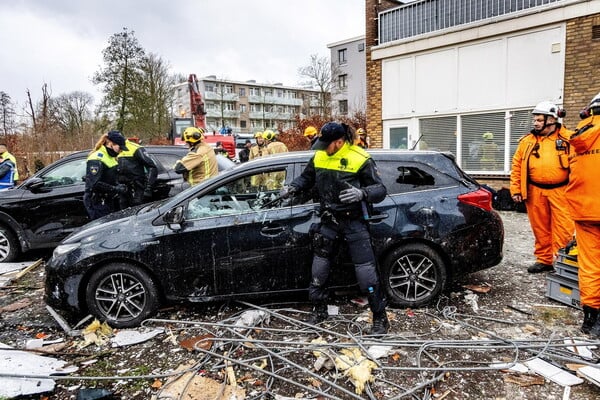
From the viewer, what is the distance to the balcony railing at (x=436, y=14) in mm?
10156

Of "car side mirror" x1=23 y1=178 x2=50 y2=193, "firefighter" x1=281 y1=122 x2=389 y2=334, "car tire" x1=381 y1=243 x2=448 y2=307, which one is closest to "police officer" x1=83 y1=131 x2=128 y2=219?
"car side mirror" x1=23 y1=178 x2=50 y2=193

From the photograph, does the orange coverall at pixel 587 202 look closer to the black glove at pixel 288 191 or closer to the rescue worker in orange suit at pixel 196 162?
the black glove at pixel 288 191

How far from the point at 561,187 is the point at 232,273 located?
403cm

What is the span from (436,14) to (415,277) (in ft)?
31.3

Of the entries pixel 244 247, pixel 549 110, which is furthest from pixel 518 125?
pixel 244 247

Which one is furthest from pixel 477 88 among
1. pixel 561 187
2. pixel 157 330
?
pixel 157 330

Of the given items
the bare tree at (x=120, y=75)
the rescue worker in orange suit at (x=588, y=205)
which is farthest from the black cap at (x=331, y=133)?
the bare tree at (x=120, y=75)

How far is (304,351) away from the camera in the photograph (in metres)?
3.45

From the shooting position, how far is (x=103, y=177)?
222 inches

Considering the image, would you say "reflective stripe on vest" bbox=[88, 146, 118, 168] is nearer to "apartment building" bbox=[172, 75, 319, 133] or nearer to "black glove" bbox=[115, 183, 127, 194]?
"black glove" bbox=[115, 183, 127, 194]

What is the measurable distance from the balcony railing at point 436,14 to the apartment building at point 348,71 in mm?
32164

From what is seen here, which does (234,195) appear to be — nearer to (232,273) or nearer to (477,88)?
(232,273)

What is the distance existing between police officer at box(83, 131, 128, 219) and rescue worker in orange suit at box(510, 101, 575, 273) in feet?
17.5

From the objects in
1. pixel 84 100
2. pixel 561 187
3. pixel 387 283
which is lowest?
pixel 387 283
